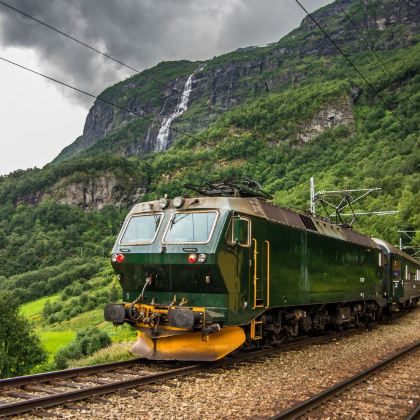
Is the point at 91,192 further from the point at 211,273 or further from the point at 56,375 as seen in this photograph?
the point at 56,375

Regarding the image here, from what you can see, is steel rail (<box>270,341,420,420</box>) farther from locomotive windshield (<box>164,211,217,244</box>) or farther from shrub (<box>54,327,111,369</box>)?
shrub (<box>54,327,111,369</box>)

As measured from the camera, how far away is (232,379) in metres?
9.88

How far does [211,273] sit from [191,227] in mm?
1168

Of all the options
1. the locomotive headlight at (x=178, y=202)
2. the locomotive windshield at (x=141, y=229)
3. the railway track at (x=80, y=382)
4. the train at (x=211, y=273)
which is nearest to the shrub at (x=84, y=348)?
the locomotive windshield at (x=141, y=229)

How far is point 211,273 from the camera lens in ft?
34.6

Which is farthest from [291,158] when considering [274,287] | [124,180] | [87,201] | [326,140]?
[274,287]

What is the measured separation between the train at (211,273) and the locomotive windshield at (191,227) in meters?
0.02

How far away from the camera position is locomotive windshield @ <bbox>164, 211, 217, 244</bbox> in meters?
10.9

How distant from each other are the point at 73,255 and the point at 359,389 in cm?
15513

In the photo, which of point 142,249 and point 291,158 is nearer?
point 142,249

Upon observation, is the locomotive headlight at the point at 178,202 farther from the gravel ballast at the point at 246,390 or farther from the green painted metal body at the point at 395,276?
the green painted metal body at the point at 395,276

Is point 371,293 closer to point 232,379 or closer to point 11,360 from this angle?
point 232,379

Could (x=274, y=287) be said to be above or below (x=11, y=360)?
above

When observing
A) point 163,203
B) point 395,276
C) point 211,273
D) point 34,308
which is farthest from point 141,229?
point 34,308
